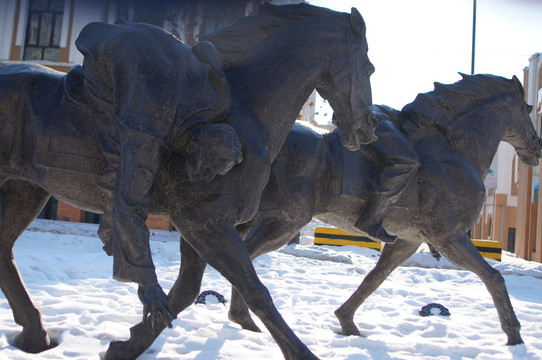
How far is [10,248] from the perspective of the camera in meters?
3.65

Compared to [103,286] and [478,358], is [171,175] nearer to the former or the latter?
[478,358]

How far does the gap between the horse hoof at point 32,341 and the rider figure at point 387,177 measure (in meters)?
2.54

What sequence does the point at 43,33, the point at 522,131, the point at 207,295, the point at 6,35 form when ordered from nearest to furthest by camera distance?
the point at 522,131, the point at 207,295, the point at 6,35, the point at 43,33

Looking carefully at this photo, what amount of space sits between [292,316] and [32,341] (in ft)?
8.87

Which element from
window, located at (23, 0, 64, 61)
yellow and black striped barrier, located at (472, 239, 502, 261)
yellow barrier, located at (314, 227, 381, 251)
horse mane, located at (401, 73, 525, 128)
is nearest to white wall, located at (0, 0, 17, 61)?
window, located at (23, 0, 64, 61)

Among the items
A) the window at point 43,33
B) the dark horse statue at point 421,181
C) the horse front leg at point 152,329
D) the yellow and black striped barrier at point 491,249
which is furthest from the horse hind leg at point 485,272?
the window at point 43,33

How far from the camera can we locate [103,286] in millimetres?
6230

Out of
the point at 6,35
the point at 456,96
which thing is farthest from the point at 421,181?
the point at 6,35

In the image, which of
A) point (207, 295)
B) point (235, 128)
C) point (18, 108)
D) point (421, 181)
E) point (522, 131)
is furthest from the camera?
point (207, 295)

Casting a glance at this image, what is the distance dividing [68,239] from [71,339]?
8839 mm

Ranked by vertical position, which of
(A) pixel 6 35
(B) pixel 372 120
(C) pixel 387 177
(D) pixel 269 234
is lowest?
(D) pixel 269 234

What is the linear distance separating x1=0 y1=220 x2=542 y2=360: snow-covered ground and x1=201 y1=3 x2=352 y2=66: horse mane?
202cm

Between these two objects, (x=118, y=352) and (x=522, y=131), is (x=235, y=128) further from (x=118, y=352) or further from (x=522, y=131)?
(x=522, y=131)

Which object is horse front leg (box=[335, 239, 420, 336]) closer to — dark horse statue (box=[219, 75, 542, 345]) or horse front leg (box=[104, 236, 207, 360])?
dark horse statue (box=[219, 75, 542, 345])
